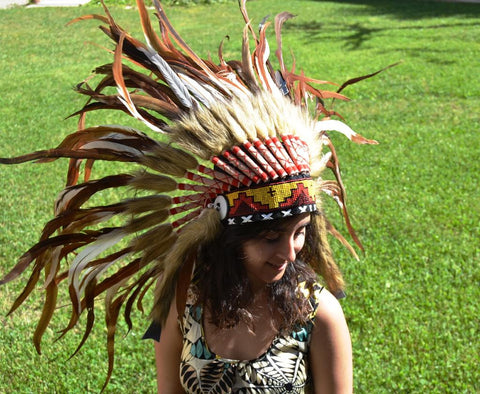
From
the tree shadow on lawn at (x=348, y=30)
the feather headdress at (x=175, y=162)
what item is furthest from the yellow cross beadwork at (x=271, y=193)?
the tree shadow on lawn at (x=348, y=30)

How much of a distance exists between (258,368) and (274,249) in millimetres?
475

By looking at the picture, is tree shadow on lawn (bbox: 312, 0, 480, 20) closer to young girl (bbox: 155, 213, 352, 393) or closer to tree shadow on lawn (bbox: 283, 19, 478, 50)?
tree shadow on lawn (bbox: 283, 19, 478, 50)

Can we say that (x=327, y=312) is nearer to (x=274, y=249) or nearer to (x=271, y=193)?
(x=274, y=249)

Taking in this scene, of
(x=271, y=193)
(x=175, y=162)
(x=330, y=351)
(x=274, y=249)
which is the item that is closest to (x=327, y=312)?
(x=330, y=351)

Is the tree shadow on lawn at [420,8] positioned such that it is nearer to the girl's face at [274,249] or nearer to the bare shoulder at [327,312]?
the bare shoulder at [327,312]

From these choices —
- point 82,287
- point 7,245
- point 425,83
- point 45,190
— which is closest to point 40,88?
point 45,190

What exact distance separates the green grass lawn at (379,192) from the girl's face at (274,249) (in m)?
1.52

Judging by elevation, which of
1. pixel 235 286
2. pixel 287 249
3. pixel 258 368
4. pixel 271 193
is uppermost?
pixel 271 193

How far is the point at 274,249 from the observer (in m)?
1.98

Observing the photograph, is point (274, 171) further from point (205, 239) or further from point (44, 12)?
point (44, 12)

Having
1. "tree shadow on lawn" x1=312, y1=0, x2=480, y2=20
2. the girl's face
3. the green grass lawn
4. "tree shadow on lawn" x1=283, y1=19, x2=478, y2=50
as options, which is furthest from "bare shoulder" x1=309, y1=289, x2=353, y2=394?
"tree shadow on lawn" x1=312, y1=0, x2=480, y2=20

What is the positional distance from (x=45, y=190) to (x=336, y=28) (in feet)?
31.4

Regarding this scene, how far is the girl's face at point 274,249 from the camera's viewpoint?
77.3 inches

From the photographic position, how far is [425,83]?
32.6 ft
